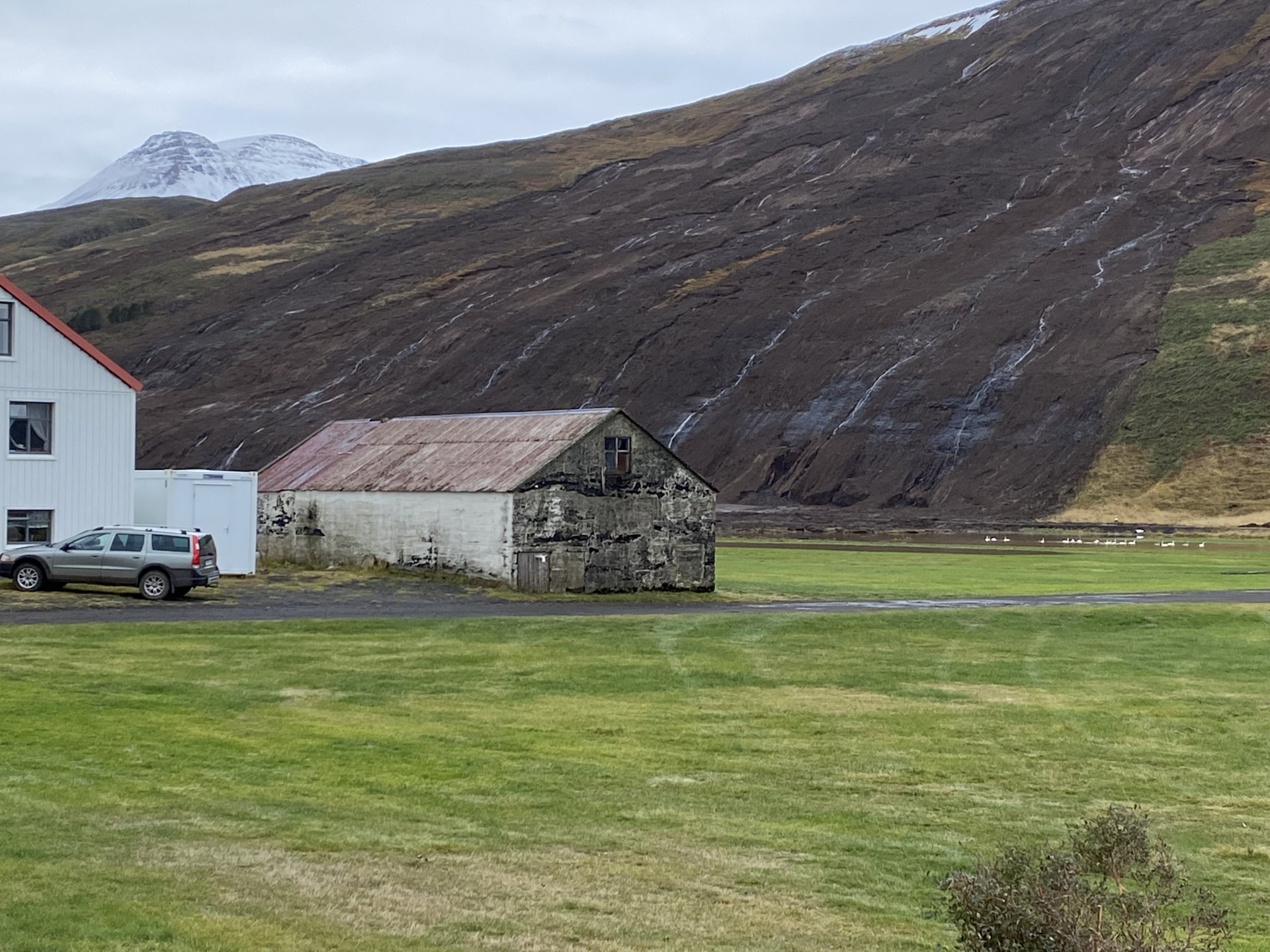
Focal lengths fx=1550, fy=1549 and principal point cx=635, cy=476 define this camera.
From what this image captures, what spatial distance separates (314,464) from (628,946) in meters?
43.8

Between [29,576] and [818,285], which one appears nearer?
[29,576]

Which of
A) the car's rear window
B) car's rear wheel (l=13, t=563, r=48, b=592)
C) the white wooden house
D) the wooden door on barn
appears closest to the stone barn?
the wooden door on barn

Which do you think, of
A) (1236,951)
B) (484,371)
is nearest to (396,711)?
(1236,951)

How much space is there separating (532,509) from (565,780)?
2716 cm

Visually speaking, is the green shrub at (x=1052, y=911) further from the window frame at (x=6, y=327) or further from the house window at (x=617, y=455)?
the window frame at (x=6, y=327)

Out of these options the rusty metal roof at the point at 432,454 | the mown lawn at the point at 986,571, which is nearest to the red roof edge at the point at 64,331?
the rusty metal roof at the point at 432,454

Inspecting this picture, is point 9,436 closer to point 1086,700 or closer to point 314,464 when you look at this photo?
point 314,464

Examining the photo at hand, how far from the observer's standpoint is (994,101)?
17850 centimetres

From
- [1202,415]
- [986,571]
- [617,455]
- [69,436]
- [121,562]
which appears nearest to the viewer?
[121,562]

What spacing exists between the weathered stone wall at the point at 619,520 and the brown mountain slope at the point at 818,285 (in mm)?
62697

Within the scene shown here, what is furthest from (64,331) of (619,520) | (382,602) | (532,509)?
(619,520)

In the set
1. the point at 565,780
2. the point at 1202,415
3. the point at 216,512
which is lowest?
the point at 565,780

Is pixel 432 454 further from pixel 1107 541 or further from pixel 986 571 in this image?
pixel 1107 541

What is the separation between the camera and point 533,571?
43.1 metres
